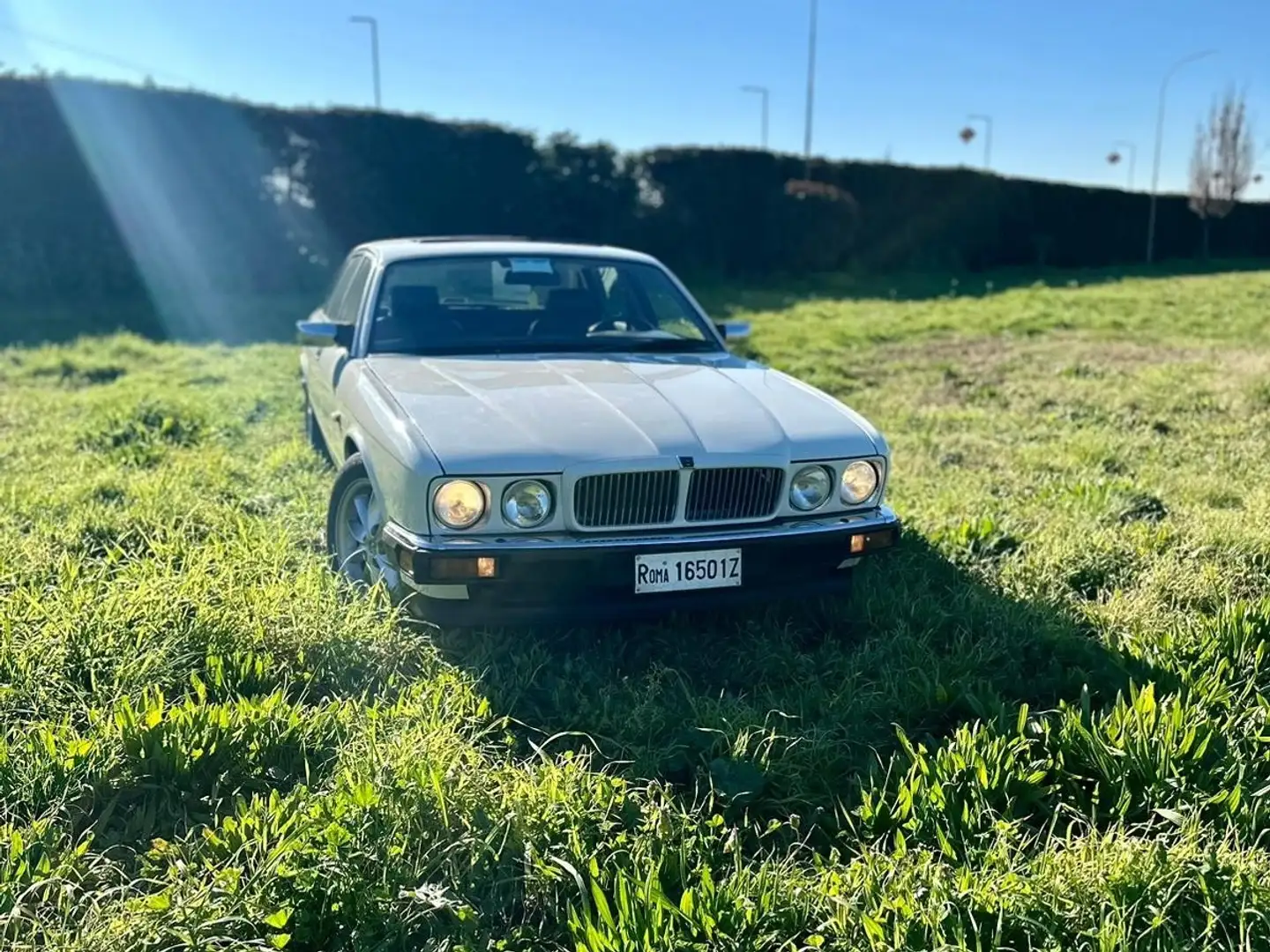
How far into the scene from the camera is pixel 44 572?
3.69 meters

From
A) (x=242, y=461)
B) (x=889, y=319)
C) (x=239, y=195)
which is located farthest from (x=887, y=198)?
(x=242, y=461)

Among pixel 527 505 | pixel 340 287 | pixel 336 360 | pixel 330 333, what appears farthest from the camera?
pixel 340 287

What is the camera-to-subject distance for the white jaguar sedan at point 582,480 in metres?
3.02

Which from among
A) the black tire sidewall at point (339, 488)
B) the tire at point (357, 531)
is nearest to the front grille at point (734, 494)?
the tire at point (357, 531)

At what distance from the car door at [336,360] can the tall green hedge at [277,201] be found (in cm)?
678

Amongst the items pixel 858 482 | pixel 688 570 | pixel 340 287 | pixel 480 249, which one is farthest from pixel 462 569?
pixel 340 287

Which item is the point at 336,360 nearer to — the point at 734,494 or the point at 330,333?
the point at 330,333

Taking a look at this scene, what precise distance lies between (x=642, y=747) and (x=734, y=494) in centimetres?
88

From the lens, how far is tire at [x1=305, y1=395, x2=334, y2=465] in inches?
225

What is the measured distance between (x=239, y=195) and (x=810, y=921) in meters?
14.1

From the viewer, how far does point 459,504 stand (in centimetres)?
302

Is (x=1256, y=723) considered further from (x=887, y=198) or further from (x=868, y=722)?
(x=887, y=198)

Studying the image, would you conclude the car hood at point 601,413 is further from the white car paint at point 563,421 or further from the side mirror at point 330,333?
the side mirror at point 330,333

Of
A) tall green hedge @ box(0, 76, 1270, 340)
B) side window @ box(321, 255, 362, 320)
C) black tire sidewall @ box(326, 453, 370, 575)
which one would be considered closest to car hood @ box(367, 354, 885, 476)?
black tire sidewall @ box(326, 453, 370, 575)
